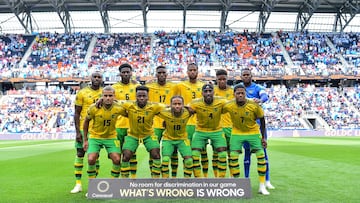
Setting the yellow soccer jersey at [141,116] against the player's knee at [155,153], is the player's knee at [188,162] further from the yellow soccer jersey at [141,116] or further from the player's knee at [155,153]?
the yellow soccer jersey at [141,116]

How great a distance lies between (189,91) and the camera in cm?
830

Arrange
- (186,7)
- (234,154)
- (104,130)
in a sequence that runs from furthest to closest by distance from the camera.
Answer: (186,7) < (104,130) < (234,154)

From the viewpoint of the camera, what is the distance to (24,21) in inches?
1777

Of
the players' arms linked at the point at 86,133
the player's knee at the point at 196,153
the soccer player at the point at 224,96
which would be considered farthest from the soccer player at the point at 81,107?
the soccer player at the point at 224,96

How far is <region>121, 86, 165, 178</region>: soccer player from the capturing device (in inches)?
284

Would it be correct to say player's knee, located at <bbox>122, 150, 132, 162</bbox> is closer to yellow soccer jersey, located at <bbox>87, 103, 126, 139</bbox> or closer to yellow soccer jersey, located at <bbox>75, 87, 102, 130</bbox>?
yellow soccer jersey, located at <bbox>87, 103, 126, 139</bbox>

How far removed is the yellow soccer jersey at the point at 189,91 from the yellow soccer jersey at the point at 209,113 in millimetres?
755

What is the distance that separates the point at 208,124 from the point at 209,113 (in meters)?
0.23

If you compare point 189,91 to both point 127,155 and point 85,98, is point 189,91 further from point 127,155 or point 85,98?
point 85,98

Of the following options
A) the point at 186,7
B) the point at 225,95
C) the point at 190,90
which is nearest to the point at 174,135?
the point at 190,90

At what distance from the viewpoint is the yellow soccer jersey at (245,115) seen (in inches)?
283

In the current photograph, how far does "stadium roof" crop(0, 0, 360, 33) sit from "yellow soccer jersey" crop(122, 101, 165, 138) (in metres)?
34.5

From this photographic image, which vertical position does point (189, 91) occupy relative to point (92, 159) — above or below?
above

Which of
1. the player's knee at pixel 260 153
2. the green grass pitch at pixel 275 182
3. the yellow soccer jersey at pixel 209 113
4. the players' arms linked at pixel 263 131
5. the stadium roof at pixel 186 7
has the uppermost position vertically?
the stadium roof at pixel 186 7
